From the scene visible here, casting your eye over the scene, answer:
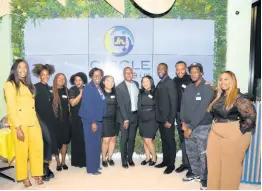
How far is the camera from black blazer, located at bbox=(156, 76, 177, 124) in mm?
4145

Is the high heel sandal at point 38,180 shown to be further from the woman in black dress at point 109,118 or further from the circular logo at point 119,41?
the circular logo at point 119,41

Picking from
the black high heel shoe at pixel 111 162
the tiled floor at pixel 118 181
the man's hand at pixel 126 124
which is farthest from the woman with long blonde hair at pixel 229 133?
the black high heel shoe at pixel 111 162

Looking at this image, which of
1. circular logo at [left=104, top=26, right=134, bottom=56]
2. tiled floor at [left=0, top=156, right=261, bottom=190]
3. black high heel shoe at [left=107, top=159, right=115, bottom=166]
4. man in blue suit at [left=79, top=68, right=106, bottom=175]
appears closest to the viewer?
tiled floor at [left=0, top=156, right=261, bottom=190]

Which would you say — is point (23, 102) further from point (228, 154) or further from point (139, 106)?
point (228, 154)

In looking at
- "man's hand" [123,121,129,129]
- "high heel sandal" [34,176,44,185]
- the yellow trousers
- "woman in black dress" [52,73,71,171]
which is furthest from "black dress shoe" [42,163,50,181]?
"man's hand" [123,121,129,129]

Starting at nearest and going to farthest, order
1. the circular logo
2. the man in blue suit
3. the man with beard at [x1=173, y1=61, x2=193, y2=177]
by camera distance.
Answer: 1. the man in blue suit
2. the man with beard at [x1=173, y1=61, x2=193, y2=177]
3. the circular logo

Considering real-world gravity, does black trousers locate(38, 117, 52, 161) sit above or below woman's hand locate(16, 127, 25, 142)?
below

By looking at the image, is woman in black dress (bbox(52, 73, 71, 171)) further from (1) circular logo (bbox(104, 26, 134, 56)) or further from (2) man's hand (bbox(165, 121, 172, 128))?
(2) man's hand (bbox(165, 121, 172, 128))

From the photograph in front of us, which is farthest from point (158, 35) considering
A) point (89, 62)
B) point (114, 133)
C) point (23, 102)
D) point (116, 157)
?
point (23, 102)

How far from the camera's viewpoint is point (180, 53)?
5043mm

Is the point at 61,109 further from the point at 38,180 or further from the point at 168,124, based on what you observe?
the point at 168,124

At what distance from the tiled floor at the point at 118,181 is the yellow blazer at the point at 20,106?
956 millimetres

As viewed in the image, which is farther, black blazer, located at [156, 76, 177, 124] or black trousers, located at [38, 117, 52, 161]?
black blazer, located at [156, 76, 177, 124]

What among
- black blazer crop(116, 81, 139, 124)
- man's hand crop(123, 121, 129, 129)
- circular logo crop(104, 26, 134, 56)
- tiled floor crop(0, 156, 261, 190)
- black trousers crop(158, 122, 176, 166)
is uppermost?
circular logo crop(104, 26, 134, 56)
